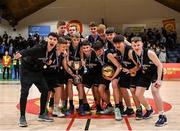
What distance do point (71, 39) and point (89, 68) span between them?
698mm

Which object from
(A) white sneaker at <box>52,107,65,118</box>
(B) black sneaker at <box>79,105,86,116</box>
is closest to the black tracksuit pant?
(A) white sneaker at <box>52,107,65,118</box>

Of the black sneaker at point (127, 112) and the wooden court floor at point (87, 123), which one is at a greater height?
the black sneaker at point (127, 112)

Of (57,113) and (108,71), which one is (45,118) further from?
(108,71)

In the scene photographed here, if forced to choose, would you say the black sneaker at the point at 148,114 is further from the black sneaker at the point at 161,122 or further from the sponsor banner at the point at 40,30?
the sponsor banner at the point at 40,30

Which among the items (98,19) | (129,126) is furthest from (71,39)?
(98,19)

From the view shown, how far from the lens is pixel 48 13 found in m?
23.7

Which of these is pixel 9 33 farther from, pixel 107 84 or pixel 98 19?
pixel 107 84

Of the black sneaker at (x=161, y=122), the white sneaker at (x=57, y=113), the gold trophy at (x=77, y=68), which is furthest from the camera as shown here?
the gold trophy at (x=77, y=68)

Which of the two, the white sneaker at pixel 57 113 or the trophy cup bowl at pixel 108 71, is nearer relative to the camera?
the trophy cup bowl at pixel 108 71

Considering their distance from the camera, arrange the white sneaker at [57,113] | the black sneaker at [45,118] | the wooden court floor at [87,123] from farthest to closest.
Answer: the white sneaker at [57,113] → the black sneaker at [45,118] → the wooden court floor at [87,123]

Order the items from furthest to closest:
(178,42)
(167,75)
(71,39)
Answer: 1. (178,42)
2. (167,75)
3. (71,39)

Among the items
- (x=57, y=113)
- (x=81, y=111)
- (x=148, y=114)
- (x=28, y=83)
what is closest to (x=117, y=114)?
(x=148, y=114)

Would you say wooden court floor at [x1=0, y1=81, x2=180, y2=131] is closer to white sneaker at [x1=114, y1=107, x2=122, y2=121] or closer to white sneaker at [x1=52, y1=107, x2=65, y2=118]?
white sneaker at [x1=114, y1=107, x2=122, y2=121]

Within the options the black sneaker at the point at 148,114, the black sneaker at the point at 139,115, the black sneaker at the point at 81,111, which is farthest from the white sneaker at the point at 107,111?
the black sneaker at the point at 148,114
